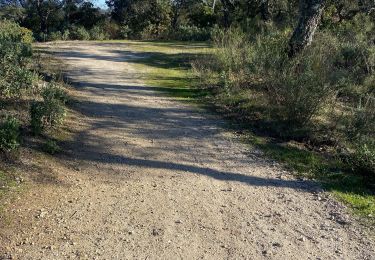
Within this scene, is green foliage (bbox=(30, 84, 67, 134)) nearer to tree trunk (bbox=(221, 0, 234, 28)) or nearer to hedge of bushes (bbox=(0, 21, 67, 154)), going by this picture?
hedge of bushes (bbox=(0, 21, 67, 154))

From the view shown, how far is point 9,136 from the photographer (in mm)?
5703

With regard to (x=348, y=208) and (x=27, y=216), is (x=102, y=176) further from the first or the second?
(x=348, y=208)

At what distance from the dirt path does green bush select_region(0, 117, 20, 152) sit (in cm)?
62

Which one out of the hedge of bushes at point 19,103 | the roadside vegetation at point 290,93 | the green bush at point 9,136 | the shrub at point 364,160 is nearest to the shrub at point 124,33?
the roadside vegetation at point 290,93

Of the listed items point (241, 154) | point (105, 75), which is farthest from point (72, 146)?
point (105, 75)

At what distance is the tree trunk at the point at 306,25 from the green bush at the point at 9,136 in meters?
7.10

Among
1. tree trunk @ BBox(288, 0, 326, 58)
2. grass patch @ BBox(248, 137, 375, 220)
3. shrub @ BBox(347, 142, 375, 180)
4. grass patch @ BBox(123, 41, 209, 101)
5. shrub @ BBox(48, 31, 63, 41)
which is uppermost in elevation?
tree trunk @ BBox(288, 0, 326, 58)

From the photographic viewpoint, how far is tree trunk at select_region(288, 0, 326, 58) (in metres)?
10.7

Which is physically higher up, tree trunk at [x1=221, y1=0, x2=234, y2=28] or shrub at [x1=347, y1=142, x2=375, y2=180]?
tree trunk at [x1=221, y1=0, x2=234, y2=28]

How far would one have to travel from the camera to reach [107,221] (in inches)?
187

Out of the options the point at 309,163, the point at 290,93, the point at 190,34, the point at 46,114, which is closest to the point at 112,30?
the point at 190,34

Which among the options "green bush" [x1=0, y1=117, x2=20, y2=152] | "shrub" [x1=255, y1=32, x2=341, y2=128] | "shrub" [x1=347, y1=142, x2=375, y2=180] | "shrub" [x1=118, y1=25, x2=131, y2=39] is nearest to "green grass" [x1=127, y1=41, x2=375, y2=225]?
"shrub" [x1=347, y1=142, x2=375, y2=180]

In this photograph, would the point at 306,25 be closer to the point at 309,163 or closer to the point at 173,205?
the point at 309,163

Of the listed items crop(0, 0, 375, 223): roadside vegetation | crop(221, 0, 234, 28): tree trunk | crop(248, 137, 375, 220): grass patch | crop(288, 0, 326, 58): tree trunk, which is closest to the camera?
crop(248, 137, 375, 220): grass patch
